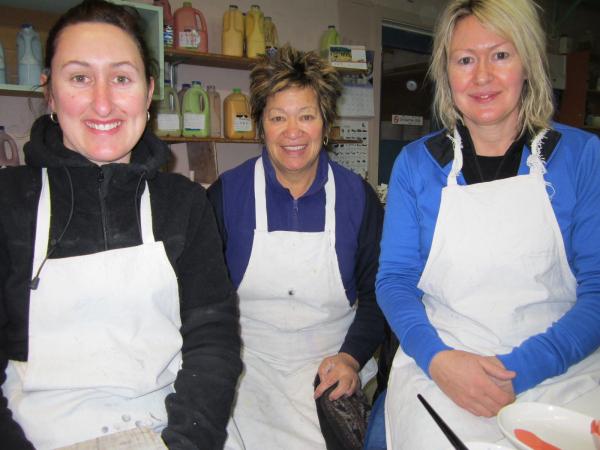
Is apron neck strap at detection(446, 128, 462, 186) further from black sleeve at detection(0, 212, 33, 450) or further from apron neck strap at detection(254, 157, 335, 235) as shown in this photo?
black sleeve at detection(0, 212, 33, 450)

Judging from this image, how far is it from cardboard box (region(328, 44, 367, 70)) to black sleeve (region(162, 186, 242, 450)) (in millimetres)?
2557

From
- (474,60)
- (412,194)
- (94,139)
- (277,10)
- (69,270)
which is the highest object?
(277,10)

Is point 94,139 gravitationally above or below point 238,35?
below

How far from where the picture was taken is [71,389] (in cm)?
99

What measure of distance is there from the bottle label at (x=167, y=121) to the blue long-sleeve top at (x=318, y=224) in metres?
1.17

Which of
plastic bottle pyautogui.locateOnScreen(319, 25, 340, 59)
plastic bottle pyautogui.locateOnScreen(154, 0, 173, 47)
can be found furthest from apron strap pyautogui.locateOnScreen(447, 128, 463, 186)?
plastic bottle pyautogui.locateOnScreen(319, 25, 340, 59)

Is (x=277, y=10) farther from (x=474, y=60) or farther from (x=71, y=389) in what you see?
(x=71, y=389)

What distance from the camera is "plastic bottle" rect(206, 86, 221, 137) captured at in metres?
3.01

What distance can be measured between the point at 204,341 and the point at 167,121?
1866 mm

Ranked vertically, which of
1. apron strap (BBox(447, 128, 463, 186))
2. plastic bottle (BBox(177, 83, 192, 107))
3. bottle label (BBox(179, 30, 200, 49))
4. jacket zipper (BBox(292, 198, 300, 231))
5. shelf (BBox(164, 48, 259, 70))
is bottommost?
jacket zipper (BBox(292, 198, 300, 231))

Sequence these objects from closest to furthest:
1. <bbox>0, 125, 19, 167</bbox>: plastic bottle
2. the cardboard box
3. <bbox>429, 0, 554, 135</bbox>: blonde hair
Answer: <bbox>429, 0, 554, 135</bbox>: blonde hair
<bbox>0, 125, 19, 167</bbox>: plastic bottle
the cardboard box

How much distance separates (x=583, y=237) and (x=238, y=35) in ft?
8.27

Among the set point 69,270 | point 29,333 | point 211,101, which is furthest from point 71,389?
point 211,101

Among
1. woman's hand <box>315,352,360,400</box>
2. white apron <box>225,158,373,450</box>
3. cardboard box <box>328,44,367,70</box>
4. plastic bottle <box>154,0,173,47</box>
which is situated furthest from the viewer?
cardboard box <box>328,44,367,70</box>
